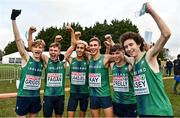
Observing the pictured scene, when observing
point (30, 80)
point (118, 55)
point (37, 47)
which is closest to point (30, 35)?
point (37, 47)

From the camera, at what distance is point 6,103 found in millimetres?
11930

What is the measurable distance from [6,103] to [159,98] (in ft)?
26.7

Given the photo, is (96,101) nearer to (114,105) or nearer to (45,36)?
(114,105)

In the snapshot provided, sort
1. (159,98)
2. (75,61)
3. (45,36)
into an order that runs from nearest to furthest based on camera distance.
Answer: (159,98)
(75,61)
(45,36)

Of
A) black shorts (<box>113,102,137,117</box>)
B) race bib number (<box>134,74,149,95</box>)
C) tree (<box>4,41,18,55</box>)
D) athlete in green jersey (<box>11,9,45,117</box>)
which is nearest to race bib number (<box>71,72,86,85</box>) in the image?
athlete in green jersey (<box>11,9,45,117</box>)

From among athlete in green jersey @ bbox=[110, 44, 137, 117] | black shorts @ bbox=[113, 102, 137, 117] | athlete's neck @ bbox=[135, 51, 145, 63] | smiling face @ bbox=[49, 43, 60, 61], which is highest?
smiling face @ bbox=[49, 43, 60, 61]

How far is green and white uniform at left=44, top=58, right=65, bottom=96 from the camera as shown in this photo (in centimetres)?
725

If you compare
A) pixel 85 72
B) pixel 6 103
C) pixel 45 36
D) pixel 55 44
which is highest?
pixel 45 36

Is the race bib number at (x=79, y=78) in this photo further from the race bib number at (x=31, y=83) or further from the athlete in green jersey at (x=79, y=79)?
the race bib number at (x=31, y=83)

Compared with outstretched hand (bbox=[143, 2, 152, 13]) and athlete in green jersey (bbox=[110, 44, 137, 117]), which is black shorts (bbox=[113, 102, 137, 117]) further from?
outstretched hand (bbox=[143, 2, 152, 13])

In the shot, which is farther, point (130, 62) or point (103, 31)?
point (103, 31)

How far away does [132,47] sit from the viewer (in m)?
4.93

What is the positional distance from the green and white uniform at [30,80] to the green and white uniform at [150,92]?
2722 mm

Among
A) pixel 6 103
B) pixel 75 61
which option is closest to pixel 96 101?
pixel 75 61
